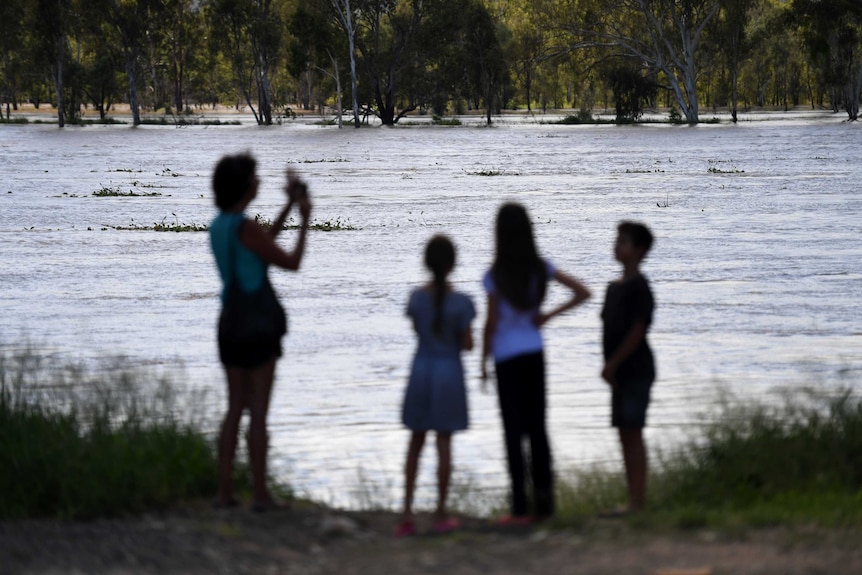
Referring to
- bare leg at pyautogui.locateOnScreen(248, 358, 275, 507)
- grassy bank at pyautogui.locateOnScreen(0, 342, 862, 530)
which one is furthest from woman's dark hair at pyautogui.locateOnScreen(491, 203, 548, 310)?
bare leg at pyautogui.locateOnScreen(248, 358, 275, 507)

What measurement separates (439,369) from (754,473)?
79.1 inches

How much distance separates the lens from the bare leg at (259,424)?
20.8 ft

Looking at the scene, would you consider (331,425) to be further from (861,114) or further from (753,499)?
(861,114)

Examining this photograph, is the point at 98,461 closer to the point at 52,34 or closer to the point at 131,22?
the point at 131,22

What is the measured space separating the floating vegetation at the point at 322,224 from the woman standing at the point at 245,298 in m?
15.0

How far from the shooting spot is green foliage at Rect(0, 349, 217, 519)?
21.5 feet

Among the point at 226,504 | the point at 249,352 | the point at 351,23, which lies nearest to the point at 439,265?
Answer: the point at 249,352

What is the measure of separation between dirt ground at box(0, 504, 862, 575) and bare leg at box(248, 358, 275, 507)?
18cm

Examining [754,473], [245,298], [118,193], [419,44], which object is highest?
[419,44]

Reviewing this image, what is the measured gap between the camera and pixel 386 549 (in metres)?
5.69

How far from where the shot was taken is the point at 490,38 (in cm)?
9338

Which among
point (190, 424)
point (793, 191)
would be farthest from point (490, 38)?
point (190, 424)

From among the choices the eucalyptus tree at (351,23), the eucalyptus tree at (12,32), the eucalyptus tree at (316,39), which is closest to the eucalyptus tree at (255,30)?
the eucalyptus tree at (316,39)

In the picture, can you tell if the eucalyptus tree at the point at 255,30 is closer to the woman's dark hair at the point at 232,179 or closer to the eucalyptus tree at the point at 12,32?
the eucalyptus tree at the point at 12,32
